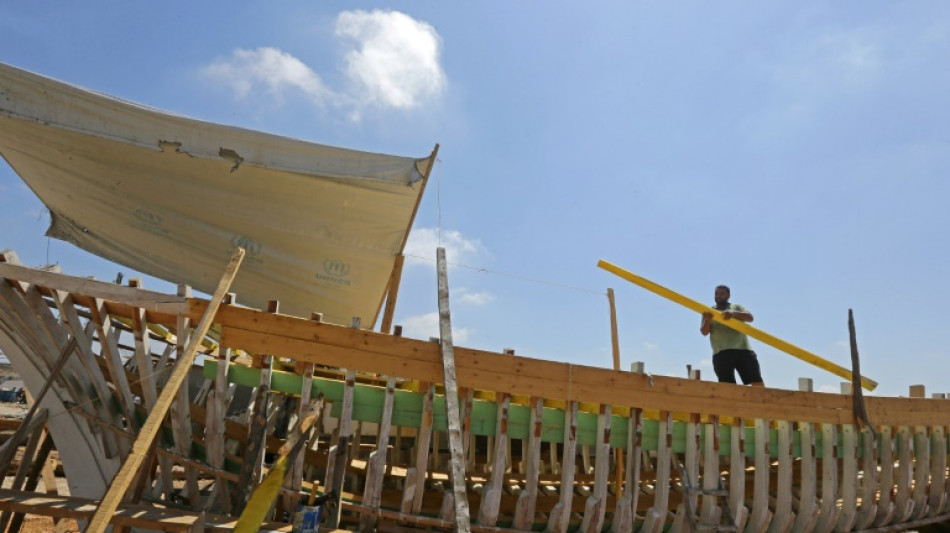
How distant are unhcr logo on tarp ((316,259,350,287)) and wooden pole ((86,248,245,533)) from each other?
460cm

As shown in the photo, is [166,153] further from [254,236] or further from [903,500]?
[903,500]

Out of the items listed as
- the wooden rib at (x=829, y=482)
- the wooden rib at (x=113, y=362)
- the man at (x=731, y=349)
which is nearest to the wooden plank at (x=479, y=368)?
the wooden rib at (x=113, y=362)

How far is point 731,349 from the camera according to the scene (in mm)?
6941

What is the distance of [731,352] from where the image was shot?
695 centimetres

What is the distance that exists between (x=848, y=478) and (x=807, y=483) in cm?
67

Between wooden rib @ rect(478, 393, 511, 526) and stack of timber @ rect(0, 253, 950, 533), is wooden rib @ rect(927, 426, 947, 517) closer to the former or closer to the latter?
stack of timber @ rect(0, 253, 950, 533)

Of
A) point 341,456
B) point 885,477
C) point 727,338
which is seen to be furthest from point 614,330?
point 341,456

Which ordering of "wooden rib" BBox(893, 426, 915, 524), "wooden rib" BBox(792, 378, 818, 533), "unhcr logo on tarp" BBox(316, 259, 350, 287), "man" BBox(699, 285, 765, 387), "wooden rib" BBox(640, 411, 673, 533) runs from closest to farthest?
A: 1. "wooden rib" BBox(640, 411, 673, 533)
2. "wooden rib" BBox(792, 378, 818, 533)
3. "wooden rib" BBox(893, 426, 915, 524)
4. "man" BBox(699, 285, 765, 387)
5. "unhcr logo on tarp" BBox(316, 259, 350, 287)

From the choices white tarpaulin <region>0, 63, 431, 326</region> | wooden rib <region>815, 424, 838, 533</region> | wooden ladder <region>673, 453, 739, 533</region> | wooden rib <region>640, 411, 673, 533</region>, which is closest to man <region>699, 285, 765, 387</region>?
wooden rib <region>815, 424, 838, 533</region>

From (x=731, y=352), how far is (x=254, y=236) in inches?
261

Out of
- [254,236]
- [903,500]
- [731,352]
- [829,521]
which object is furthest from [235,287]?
[903,500]

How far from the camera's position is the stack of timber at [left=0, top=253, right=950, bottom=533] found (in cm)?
417

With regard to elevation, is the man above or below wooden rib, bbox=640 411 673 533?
Result: above

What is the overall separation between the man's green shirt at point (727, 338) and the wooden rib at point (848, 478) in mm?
1367
